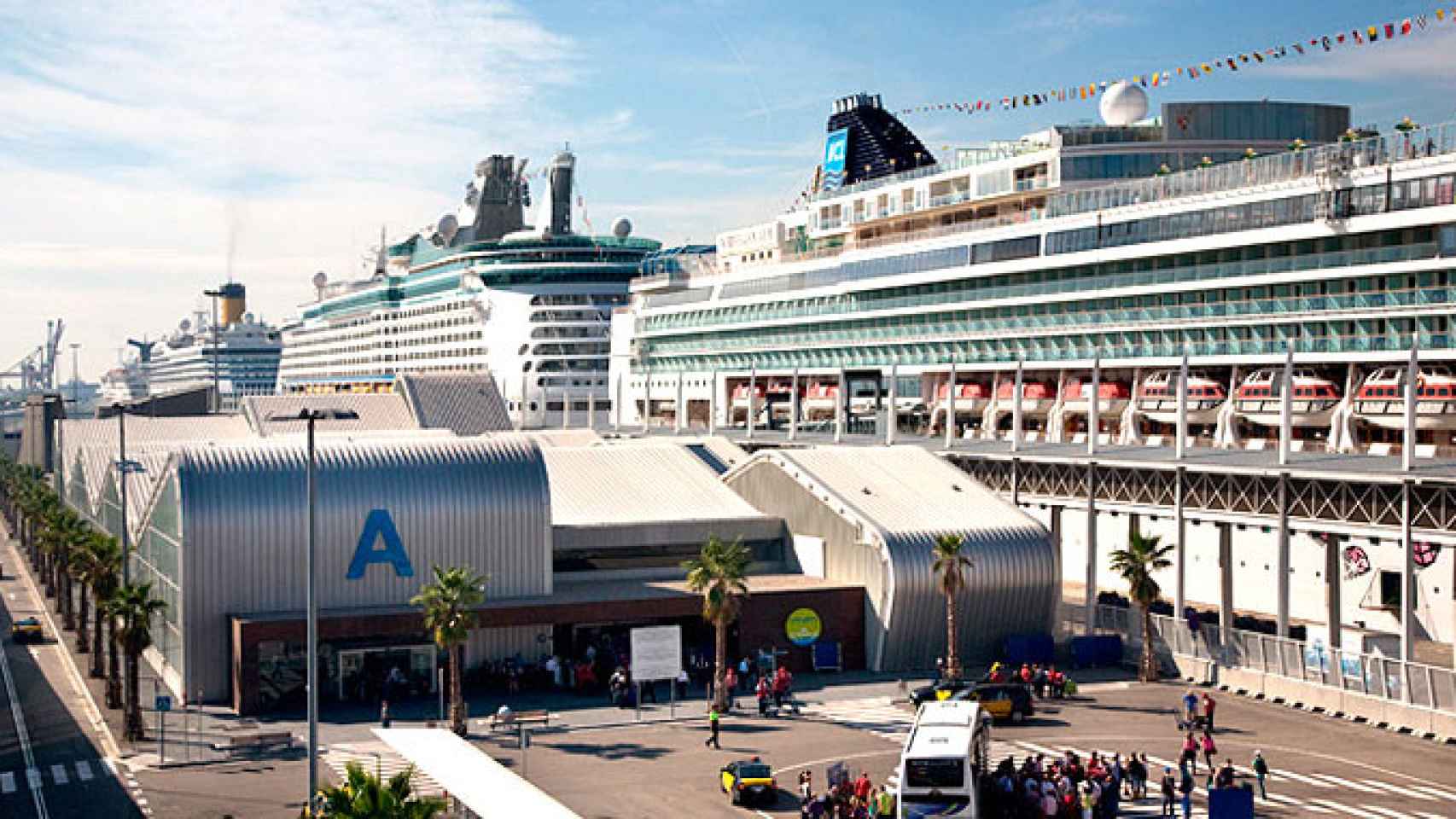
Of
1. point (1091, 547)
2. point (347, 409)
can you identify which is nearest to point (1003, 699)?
point (1091, 547)

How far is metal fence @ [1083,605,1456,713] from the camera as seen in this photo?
42750mm

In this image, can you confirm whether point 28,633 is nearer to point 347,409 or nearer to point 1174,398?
point 347,409

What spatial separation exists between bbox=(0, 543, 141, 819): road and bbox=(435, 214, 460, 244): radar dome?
3938 inches

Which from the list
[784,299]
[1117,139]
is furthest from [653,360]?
[1117,139]

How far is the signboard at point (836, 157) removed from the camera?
368 feet

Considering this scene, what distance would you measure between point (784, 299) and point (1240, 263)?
41999 mm

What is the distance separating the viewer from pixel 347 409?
9444cm

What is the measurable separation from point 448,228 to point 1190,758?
131050 mm

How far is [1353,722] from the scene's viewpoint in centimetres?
4475

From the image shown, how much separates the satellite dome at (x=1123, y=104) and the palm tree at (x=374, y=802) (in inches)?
2692

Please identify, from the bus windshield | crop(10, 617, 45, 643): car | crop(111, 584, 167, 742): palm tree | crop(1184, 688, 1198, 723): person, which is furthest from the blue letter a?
crop(1184, 688, 1198, 723): person

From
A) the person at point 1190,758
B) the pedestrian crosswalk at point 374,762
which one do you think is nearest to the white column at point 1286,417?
the person at point 1190,758

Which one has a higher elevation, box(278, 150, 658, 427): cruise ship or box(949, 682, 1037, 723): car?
box(278, 150, 658, 427): cruise ship

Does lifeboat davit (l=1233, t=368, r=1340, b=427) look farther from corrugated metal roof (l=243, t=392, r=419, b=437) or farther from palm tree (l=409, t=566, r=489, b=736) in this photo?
corrugated metal roof (l=243, t=392, r=419, b=437)
